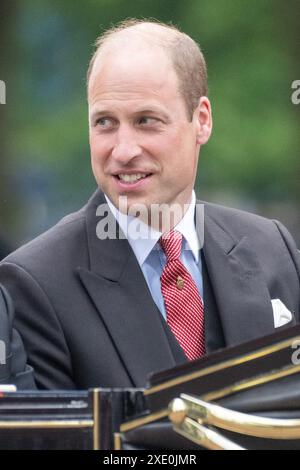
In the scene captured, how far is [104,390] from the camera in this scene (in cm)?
235

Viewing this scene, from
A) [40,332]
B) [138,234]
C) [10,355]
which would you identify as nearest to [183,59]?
[138,234]

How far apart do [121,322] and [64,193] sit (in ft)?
11.4

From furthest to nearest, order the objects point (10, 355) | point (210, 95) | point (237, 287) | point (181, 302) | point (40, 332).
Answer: point (210, 95)
point (237, 287)
point (181, 302)
point (40, 332)
point (10, 355)

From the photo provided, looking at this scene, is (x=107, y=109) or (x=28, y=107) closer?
(x=107, y=109)

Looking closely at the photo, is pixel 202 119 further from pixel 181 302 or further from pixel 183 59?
pixel 181 302

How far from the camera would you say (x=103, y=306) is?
9.99 ft

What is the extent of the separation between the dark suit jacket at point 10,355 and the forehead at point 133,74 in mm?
540

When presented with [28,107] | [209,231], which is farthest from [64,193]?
[209,231]

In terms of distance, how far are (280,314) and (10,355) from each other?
0.74 m

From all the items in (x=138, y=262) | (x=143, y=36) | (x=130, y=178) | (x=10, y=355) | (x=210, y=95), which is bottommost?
(x=10, y=355)

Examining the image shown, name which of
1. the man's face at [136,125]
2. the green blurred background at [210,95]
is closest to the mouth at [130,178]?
the man's face at [136,125]

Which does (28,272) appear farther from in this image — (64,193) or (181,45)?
(64,193)

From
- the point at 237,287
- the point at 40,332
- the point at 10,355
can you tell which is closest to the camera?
the point at 10,355

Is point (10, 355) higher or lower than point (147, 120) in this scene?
lower
